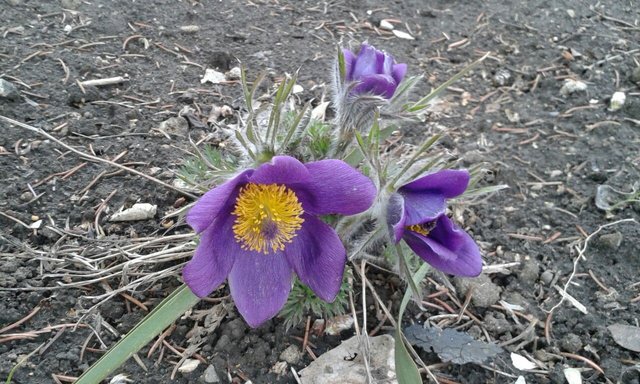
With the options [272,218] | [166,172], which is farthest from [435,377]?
[166,172]

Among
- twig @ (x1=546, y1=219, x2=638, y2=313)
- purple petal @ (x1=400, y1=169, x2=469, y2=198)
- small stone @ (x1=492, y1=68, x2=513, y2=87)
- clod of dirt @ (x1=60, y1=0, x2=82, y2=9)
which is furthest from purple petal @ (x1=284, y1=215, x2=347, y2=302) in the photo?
clod of dirt @ (x1=60, y1=0, x2=82, y2=9)

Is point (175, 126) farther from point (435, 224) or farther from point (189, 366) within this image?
point (435, 224)

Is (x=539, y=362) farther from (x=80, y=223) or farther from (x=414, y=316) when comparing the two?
(x=80, y=223)

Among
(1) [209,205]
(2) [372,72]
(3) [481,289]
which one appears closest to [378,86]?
(2) [372,72]

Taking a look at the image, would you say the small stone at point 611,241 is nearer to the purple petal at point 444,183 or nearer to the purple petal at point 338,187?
the purple petal at point 444,183

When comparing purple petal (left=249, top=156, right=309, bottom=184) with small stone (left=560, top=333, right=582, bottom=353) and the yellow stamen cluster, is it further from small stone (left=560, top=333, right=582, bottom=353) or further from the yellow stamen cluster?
small stone (left=560, top=333, right=582, bottom=353)

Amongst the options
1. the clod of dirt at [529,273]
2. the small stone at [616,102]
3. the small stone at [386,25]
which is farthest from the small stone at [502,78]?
the clod of dirt at [529,273]

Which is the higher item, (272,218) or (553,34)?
(272,218)
